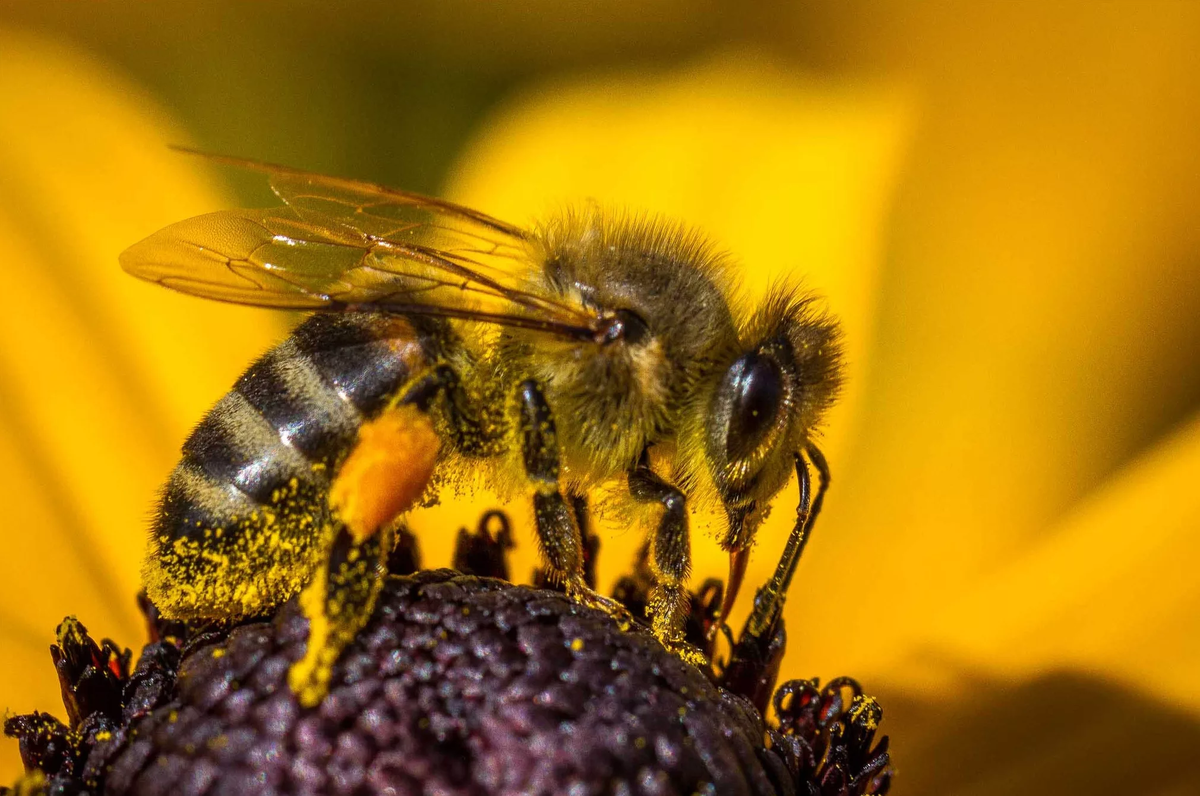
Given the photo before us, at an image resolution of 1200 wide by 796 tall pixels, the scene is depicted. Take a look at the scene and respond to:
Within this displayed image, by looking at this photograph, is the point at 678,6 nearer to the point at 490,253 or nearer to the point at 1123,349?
the point at 1123,349

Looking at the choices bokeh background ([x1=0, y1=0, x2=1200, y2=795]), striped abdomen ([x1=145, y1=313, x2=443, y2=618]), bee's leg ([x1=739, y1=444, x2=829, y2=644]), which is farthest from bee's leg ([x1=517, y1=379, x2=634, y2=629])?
bokeh background ([x1=0, y1=0, x2=1200, y2=795])

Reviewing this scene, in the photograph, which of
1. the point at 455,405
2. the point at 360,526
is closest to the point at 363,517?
the point at 360,526

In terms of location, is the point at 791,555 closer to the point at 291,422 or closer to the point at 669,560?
the point at 669,560

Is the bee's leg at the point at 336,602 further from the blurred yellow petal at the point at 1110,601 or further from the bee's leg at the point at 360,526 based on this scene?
the blurred yellow petal at the point at 1110,601

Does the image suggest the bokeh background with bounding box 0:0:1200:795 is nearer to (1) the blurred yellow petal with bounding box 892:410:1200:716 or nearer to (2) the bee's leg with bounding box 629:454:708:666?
(1) the blurred yellow petal with bounding box 892:410:1200:716

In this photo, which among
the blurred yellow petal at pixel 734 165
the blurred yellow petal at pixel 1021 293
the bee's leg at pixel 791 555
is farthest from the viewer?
the blurred yellow petal at pixel 734 165

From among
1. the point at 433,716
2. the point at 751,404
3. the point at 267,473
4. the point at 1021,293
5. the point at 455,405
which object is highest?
the point at 1021,293

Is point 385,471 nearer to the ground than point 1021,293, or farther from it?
nearer to the ground

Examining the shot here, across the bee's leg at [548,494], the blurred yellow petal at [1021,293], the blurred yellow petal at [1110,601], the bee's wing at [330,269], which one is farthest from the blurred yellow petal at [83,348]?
the blurred yellow petal at [1110,601]
